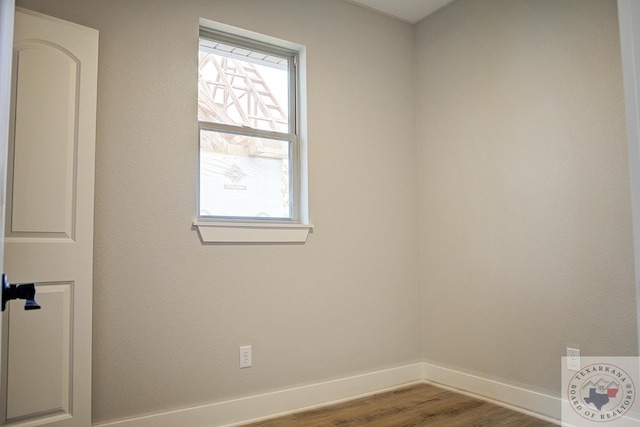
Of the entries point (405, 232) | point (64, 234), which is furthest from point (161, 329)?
point (405, 232)

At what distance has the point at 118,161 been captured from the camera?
2.26 metres

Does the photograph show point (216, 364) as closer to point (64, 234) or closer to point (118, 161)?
point (64, 234)

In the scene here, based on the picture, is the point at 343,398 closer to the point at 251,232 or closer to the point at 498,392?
the point at 498,392

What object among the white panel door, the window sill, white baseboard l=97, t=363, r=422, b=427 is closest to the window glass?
the window sill

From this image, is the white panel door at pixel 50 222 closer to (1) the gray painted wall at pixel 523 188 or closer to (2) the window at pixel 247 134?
(2) the window at pixel 247 134

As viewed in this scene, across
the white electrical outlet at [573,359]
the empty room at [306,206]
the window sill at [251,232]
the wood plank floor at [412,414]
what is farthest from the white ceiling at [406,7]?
the wood plank floor at [412,414]

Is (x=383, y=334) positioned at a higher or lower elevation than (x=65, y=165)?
lower

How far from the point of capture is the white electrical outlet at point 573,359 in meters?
2.37

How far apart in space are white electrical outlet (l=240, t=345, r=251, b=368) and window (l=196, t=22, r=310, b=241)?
2.04ft

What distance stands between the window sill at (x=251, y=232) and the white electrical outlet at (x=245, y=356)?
0.61 meters

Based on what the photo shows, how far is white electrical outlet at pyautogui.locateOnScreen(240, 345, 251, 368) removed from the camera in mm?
2531

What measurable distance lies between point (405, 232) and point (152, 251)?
1.81 m

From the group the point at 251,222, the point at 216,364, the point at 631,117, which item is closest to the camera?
the point at 631,117

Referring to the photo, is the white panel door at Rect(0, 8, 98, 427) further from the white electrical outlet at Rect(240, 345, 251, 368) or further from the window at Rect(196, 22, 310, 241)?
the white electrical outlet at Rect(240, 345, 251, 368)
